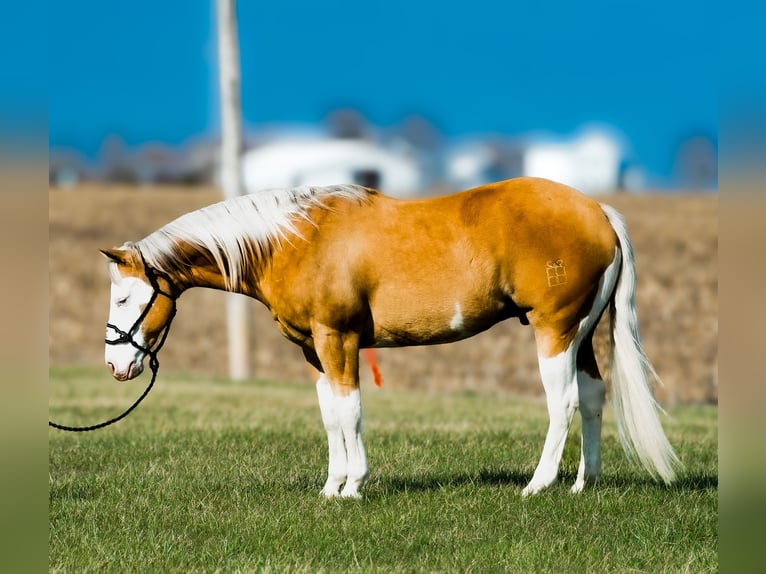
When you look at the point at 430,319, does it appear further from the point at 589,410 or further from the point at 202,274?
the point at 202,274

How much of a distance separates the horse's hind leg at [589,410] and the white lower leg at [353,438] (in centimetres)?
151

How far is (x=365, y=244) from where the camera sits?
5926mm

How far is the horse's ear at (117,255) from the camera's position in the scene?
230 inches

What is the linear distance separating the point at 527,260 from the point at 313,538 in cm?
221

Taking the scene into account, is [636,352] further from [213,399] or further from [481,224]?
[213,399]

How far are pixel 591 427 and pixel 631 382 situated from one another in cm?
45

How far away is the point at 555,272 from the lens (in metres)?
5.95

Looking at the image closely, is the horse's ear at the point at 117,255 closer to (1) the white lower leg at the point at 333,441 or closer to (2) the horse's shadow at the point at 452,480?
(1) the white lower leg at the point at 333,441

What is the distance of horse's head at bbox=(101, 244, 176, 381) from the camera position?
233 inches

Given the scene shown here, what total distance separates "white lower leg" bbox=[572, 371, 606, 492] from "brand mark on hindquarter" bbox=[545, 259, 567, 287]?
0.88 meters

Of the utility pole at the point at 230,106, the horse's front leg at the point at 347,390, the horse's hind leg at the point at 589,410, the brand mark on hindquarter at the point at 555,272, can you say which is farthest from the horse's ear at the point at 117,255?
the utility pole at the point at 230,106

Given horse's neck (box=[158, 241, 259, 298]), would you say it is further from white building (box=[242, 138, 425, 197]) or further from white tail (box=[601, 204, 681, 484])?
white building (box=[242, 138, 425, 197])
